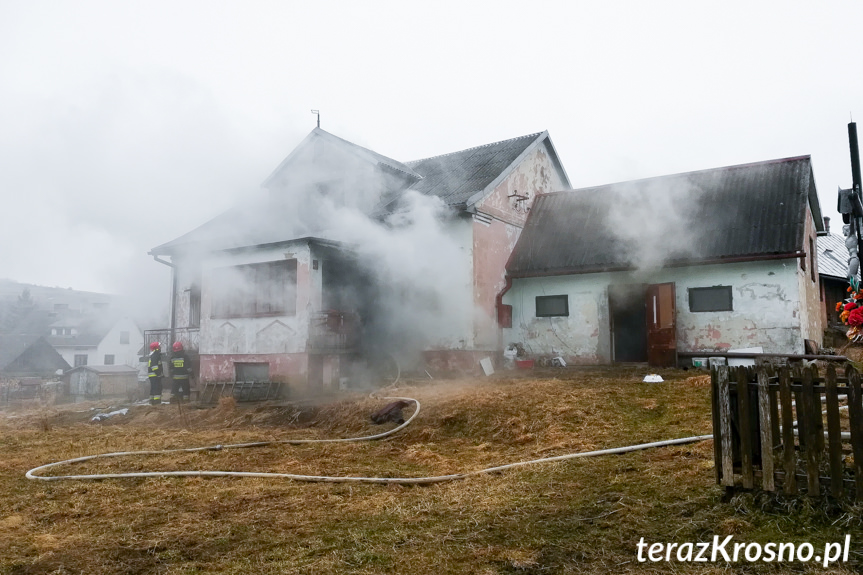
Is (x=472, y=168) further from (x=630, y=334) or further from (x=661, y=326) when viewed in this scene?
(x=661, y=326)

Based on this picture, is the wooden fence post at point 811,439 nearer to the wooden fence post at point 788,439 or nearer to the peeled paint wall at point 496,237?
the wooden fence post at point 788,439

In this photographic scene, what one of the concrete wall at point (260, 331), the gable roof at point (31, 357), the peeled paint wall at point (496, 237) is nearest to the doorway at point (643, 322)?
the peeled paint wall at point (496, 237)

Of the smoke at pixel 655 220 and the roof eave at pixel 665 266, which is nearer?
the roof eave at pixel 665 266

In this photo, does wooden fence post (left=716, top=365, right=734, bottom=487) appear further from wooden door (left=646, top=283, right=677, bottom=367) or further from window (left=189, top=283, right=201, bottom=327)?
window (left=189, top=283, right=201, bottom=327)

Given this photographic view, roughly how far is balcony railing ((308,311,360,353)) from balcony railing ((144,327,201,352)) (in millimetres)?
4205

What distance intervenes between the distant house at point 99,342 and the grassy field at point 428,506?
4524cm

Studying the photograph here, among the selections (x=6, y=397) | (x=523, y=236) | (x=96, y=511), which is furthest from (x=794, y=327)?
(x=6, y=397)

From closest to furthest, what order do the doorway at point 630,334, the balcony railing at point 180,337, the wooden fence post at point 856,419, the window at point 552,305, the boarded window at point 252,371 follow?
the wooden fence post at point 856,419, the boarded window at point 252,371, the window at point 552,305, the doorway at point 630,334, the balcony railing at point 180,337

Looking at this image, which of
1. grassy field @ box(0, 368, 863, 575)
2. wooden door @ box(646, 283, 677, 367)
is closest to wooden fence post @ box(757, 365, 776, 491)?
grassy field @ box(0, 368, 863, 575)

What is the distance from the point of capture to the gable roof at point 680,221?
1449cm

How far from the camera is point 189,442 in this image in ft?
29.9

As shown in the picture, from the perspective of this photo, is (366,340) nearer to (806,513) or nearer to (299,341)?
(299,341)

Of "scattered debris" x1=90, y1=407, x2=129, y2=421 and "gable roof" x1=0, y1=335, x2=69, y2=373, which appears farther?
"gable roof" x1=0, y1=335, x2=69, y2=373

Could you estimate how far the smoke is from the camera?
15289 millimetres
